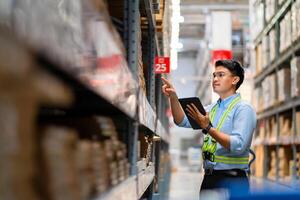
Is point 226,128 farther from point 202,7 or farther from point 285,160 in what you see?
point 202,7

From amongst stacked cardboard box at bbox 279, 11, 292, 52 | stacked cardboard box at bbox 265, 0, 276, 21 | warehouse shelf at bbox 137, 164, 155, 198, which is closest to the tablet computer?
warehouse shelf at bbox 137, 164, 155, 198

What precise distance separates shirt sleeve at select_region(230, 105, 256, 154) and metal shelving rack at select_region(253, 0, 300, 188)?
8.12 ft

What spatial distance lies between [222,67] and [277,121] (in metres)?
3.65

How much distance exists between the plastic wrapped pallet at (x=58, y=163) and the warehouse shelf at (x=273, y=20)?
518 cm

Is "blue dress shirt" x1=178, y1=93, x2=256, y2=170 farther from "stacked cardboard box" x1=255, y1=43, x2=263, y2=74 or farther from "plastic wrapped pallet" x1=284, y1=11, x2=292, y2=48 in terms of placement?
"stacked cardboard box" x1=255, y1=43, x2=263, y2=74

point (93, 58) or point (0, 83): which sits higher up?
point (93, 58)

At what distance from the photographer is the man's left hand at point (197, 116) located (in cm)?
264

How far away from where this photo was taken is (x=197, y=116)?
106 inches

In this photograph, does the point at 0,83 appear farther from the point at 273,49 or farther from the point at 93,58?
the point at 273,49

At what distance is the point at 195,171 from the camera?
1708 centimetres

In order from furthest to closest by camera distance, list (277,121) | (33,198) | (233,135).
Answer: (277,121) → (233,135) → (33,198)

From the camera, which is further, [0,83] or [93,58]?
[93,58]

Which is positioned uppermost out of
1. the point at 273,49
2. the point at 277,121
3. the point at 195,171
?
the point at 273,49

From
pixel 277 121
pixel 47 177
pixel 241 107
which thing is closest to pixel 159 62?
pixel 241 107
